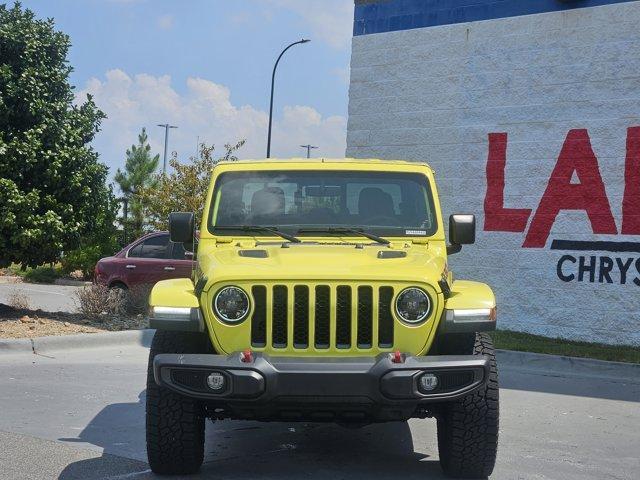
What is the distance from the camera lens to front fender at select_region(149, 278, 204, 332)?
532cm

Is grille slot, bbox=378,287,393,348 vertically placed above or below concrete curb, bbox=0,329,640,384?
above

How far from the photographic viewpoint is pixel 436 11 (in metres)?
15.2

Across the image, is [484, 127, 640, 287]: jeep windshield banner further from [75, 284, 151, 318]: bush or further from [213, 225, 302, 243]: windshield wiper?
[213, 225, 302, 243]: windshield wiper

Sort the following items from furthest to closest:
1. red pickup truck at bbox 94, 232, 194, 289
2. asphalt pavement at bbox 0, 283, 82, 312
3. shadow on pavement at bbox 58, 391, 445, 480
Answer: asphalt pavement at bbox 0, 283, 82, 312
red pickup truck at bbox 94, 232, 194, 289
shadow on pavement at bbox 58, 391, 445, 480

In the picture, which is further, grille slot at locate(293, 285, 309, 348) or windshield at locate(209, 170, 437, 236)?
windshield at locate(209, 170, 437, 236)

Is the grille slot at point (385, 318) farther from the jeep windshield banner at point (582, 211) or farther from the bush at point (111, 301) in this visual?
the bush at point (111, 301)

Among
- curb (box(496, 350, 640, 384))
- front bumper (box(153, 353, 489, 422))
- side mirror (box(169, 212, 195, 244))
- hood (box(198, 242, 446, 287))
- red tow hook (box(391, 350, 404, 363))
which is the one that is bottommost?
curb (box(496, 350, 640, 384))

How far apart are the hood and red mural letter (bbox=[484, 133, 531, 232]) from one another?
7.96m

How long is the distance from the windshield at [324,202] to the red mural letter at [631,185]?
697cm

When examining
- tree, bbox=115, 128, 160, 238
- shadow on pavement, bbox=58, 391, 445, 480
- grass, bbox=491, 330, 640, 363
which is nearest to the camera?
shadow on pavement, bbox=58, 391, 445, 480

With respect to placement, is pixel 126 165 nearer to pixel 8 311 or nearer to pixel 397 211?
pixel 8 311

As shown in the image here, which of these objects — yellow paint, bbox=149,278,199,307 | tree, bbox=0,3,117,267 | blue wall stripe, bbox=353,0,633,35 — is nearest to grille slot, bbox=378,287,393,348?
yellow paint, bbox=149,278,199,307

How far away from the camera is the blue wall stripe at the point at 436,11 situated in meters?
14.0

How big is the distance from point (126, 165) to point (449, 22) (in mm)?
28098
